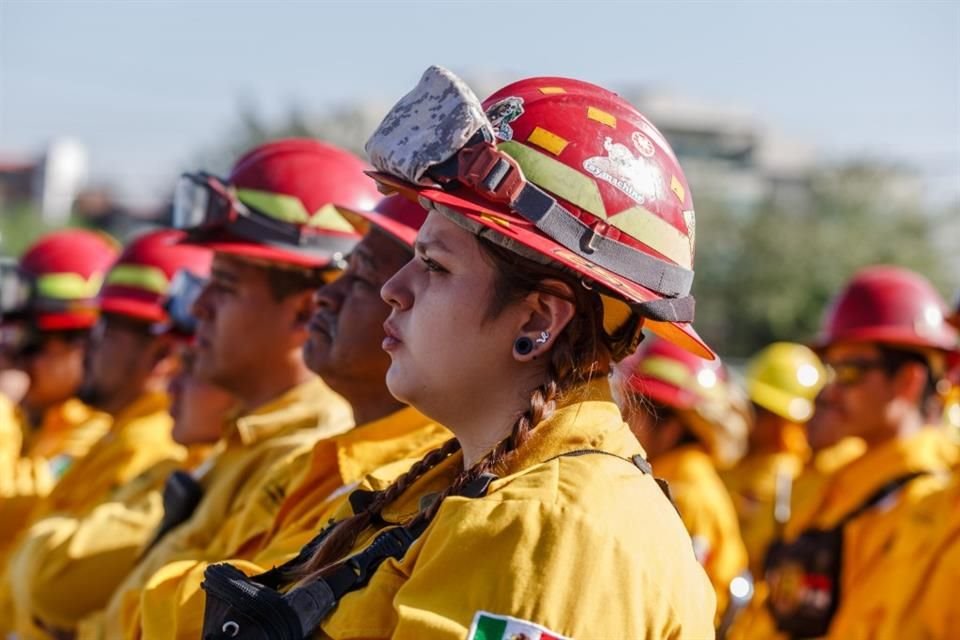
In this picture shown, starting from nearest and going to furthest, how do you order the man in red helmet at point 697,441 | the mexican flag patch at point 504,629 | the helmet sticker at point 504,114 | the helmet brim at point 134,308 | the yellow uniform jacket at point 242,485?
the mexican flag patch at point 504,629 < the helmet sticker at point 504,114 < the yellow uniform jacket at point 242,485 < the man in red helmet at point 697,441 < the helmet brim at point 134,308

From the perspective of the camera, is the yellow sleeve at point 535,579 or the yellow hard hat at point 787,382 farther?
the yellow hard hat at point 787,382

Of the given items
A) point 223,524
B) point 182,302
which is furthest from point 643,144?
point 182,302

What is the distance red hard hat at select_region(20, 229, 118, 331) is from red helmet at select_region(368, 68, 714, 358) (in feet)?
20.3

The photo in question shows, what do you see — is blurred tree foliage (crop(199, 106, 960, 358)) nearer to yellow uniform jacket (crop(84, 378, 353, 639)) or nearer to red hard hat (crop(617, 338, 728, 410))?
red hard hat (crop(617, 338, 728, 410))

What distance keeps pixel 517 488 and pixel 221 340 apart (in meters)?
2.72

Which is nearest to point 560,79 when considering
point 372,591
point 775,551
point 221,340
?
point 372,591

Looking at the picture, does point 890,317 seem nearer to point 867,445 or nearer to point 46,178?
point 867,445

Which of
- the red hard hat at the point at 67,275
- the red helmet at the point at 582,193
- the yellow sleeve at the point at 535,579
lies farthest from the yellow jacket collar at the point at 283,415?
the red hard hat at the point at 67,275

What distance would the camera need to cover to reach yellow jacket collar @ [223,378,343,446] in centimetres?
488

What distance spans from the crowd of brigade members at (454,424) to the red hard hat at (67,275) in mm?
752

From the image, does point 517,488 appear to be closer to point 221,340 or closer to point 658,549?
point 658,549

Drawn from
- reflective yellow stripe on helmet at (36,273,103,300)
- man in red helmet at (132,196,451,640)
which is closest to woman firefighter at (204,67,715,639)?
man in red helmet at (132,196,451,640)

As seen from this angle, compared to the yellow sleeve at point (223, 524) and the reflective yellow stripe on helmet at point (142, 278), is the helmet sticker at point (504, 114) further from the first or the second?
the reflective yellow stripe on helmet at point (142, 278)

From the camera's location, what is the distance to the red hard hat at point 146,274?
7273 mm
